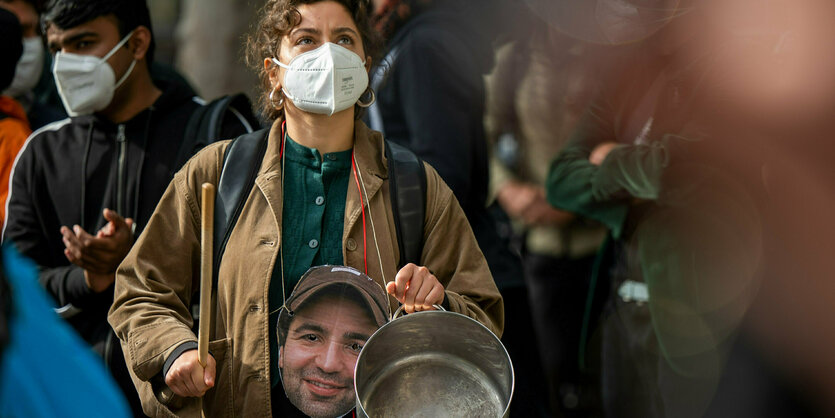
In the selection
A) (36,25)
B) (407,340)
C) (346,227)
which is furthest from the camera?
(36,25)

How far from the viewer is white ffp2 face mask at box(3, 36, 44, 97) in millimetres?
4750

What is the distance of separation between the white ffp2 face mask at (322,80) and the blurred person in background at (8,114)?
154cm

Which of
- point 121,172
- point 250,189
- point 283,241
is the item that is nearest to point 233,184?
point 250,189

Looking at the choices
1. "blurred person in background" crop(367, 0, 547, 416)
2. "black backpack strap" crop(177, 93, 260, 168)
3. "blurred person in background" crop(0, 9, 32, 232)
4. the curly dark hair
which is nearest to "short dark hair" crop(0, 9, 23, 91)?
"blurred person in background" crop(0, 9, 32, 232)

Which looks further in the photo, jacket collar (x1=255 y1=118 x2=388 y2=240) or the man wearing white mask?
the man wearing white mask

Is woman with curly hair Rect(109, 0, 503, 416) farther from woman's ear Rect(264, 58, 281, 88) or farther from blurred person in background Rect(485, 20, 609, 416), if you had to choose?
blurred person in background Rect(485, 20, 609, 416)

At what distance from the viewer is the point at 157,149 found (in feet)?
13.1

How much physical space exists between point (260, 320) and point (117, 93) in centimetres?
161

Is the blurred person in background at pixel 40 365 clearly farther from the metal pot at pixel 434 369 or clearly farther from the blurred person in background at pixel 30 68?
the blurred person in background at pixel 30 68

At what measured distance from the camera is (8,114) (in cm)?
436

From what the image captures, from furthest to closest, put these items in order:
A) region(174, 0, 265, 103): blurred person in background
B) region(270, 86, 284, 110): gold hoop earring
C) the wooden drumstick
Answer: region(174, 0, 265, 103): blurred person in background
region(270, 86, 284, 110): gold hoop earring
the wooden drumstick

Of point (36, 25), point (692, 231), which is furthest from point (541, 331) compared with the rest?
point (36, 25)

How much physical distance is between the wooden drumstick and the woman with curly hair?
0.06 meters

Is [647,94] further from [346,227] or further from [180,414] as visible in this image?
[180,414]
